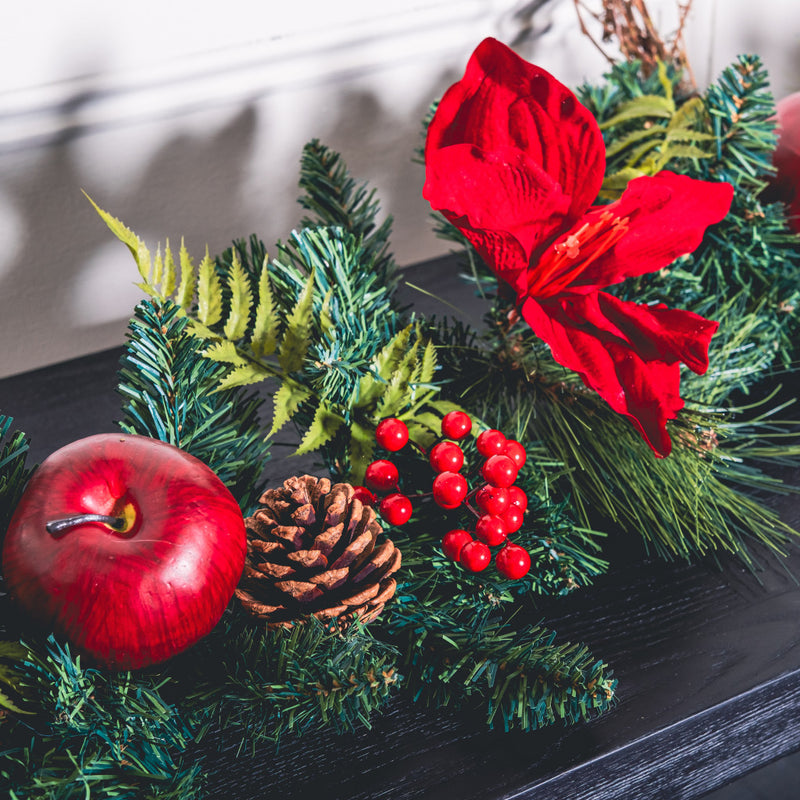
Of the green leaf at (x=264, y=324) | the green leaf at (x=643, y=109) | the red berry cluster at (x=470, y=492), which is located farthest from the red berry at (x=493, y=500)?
the green leaf at (x=643, y=109)

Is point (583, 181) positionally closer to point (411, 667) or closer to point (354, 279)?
point (354, 279)

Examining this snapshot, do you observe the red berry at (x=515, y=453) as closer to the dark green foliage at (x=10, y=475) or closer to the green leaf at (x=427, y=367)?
the green leaf at (x=427, y=367)

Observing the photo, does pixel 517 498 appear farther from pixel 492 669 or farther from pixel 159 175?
pixel 159 175

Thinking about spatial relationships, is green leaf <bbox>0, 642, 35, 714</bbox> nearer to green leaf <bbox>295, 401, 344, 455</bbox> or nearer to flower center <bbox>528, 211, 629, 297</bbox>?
green leaf <bbox>295, 401, 344, 455</bbox>

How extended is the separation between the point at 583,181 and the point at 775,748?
233 mm

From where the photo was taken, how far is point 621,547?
35 cm

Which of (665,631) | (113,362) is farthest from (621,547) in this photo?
(113,362)

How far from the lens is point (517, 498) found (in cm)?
30

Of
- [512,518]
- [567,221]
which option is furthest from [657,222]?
[512,518]

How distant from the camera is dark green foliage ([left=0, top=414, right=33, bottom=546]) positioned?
0.86 feet

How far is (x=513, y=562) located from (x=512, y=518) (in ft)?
0.05

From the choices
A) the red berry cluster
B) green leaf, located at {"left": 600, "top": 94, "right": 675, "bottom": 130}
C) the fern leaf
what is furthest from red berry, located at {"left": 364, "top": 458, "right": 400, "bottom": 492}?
green leaf, located at {"left": 600, "top": 94, "right": 675, "bottom": 130}

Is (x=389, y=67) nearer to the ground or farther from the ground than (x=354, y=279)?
farther from the ground

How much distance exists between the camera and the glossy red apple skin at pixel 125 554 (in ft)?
0.75
